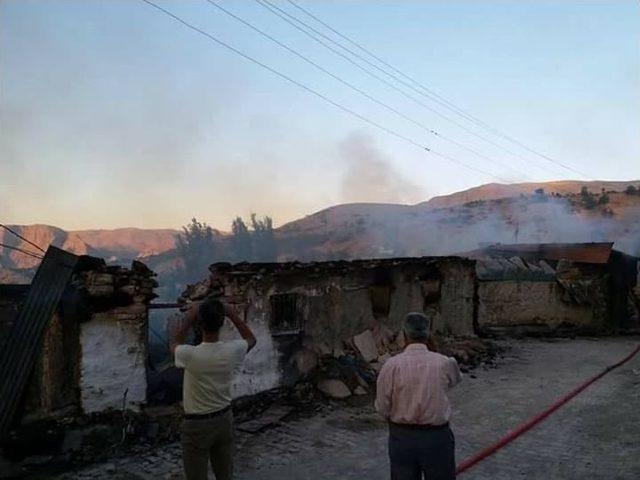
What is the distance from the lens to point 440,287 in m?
15.5

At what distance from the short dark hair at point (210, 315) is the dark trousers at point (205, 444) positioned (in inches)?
29.3

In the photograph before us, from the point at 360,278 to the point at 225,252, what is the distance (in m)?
31.3

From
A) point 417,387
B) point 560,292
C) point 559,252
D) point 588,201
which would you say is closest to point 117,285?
point 417,387

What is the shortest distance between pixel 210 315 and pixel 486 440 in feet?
19.0

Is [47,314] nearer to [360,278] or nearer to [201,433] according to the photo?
[201,433]

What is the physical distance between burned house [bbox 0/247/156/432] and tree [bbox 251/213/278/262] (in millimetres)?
32374

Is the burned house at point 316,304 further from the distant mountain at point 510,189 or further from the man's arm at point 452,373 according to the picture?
the distant mountain at point 510,189

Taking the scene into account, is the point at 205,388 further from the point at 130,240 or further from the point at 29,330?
the point at 130,240

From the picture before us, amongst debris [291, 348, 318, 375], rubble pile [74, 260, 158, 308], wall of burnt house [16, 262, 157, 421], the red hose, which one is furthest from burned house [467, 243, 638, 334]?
wall of burnt house [16, 262, 157, 421]

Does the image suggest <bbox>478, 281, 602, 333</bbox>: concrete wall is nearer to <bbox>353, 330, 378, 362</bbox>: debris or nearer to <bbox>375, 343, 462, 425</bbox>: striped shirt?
<bbox>353, 330, 378, 362</bbox>: debris

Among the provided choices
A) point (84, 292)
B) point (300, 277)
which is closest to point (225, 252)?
point (300, 277)

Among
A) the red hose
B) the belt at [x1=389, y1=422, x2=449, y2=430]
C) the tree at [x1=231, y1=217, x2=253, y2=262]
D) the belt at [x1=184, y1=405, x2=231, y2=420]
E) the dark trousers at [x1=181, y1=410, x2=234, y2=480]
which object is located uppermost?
the tree at [x1=231, y1=217, x2=253, y2=262]

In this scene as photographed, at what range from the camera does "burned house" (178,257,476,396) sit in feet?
31.2

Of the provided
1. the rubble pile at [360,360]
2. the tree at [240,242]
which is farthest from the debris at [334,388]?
the tree at [240,242]
